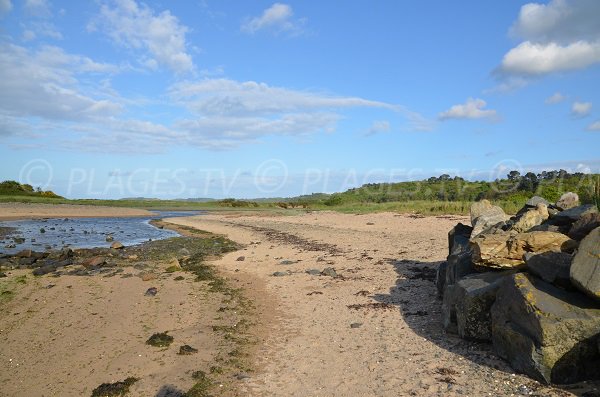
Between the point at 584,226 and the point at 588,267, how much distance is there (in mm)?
2183

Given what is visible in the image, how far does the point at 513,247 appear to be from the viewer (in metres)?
7.24

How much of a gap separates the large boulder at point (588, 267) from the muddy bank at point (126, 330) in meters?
4.88

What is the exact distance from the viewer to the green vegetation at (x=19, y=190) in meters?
80.2

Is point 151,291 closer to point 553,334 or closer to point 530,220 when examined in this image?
point 530,220

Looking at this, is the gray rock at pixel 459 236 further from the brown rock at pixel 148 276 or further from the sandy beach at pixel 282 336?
the brown rock at pixel 148 276

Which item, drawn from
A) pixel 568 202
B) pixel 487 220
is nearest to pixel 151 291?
pixel 487 220

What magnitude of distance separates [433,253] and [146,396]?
11.7 meters

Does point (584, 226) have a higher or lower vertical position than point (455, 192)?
lower

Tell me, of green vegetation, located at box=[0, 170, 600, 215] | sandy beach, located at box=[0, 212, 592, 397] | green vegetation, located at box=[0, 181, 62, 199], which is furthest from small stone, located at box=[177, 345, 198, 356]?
green vegetation, located at box=[0, 181, 62, 199]

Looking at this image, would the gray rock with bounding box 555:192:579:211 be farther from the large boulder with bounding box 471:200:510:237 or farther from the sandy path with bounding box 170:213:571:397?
the sandy path with bounding box 170:213:571:397

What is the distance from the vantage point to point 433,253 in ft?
50.8

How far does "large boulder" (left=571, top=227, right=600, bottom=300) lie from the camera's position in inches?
208

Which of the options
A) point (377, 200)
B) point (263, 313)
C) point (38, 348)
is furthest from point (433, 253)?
point (377, 200)

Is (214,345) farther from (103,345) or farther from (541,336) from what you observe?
(541,336)
